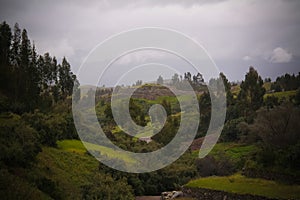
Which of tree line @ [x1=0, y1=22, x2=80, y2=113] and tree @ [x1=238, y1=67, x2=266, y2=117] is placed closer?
tree line @ [x1=0, y1=22, x2=80, y2=113]

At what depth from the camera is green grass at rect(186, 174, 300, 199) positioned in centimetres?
2014

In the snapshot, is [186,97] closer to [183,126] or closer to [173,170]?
[183,126]

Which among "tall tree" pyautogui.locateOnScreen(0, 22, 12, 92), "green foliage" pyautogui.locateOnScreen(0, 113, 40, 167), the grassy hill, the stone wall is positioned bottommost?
the stone wall

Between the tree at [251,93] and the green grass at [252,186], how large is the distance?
32.8 metres

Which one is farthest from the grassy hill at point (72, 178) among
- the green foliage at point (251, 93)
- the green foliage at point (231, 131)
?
the green foliage at point (251, 93)

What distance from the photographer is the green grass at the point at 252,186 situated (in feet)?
66.1

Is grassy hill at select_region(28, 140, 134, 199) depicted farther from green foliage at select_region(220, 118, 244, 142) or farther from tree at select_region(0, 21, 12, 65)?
green foliage at select_region(220, 118, 244, 142)

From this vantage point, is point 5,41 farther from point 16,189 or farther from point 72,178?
point 16,189

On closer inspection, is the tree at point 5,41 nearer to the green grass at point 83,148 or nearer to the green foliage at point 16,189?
the green grass at point 83,148

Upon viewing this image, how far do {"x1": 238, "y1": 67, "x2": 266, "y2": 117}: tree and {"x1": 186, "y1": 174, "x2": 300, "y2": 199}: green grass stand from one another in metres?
32.8

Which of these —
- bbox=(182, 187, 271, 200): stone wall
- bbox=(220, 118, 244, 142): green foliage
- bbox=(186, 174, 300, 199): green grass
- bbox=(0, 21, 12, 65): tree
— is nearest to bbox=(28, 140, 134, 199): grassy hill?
bbox=(182, 187, 271, 200): stone wall

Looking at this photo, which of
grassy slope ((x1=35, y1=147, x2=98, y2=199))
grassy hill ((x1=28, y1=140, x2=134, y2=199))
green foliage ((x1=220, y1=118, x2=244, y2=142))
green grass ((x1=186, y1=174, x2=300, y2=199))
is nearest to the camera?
grassy hill ((x1=28, y1=140, x2=134, y2=199))

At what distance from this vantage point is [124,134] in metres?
46.1

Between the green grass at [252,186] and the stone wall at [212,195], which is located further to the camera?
the stone wall at [212,195]
